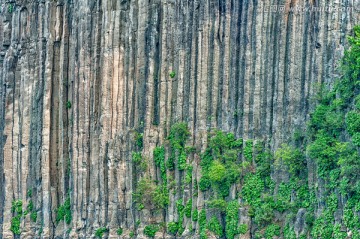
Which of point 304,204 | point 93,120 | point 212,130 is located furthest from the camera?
point 93,120

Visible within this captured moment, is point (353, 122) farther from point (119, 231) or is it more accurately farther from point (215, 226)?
point (119, 231)

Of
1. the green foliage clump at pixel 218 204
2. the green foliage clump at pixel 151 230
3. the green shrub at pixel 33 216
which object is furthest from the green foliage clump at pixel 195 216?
the green shrub at pixel 33 216

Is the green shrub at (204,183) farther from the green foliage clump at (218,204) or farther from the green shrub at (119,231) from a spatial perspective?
the green shrub at (119,231)

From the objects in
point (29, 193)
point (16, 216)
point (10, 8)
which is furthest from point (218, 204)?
point (10, 8)

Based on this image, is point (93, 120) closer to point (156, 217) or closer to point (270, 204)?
point (156, 217)

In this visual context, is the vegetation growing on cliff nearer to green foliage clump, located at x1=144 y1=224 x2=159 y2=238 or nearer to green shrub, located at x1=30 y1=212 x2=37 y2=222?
green foliage clump, located at x1=144 y1=224 x2=159 y2=238

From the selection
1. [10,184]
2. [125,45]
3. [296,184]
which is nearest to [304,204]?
[296,184]

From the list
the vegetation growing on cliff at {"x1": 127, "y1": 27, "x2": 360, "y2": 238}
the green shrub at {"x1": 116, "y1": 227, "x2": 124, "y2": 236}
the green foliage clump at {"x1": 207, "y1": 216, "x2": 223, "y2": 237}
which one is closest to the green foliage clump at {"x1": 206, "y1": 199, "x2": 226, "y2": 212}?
the vegetation growing on cliff at {"x1": 127, "y1": 27, "x2": 360, "y2": 238}
